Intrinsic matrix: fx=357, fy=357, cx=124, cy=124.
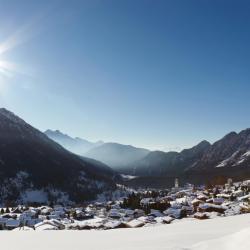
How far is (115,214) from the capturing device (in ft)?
426

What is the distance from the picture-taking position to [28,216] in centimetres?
13788

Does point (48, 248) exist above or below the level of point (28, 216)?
above

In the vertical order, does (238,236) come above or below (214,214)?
above

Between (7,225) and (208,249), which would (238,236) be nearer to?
(208,249)

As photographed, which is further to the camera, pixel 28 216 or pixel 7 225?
pixel 28 216

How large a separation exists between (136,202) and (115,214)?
1667 inches

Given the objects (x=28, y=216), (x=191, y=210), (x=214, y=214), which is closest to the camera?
(x=214, y=214)

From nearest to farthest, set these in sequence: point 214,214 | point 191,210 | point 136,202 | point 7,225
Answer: point 214,214 < point 7,225 < point 191,210 < point 136,202

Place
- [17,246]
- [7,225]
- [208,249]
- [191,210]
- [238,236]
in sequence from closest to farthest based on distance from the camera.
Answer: [208,249] < [238,236] < [17,246] < [7,225] < [191,210]

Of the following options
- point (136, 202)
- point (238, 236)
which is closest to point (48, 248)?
point (238, 236)

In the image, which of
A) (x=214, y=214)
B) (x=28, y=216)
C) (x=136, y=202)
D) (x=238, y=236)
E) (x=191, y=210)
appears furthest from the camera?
(x=136, y=202)

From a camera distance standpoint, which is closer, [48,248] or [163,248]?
[163,248]

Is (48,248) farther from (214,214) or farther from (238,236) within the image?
(214,214)

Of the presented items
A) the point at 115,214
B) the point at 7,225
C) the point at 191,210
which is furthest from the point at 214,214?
the point at 7,225
